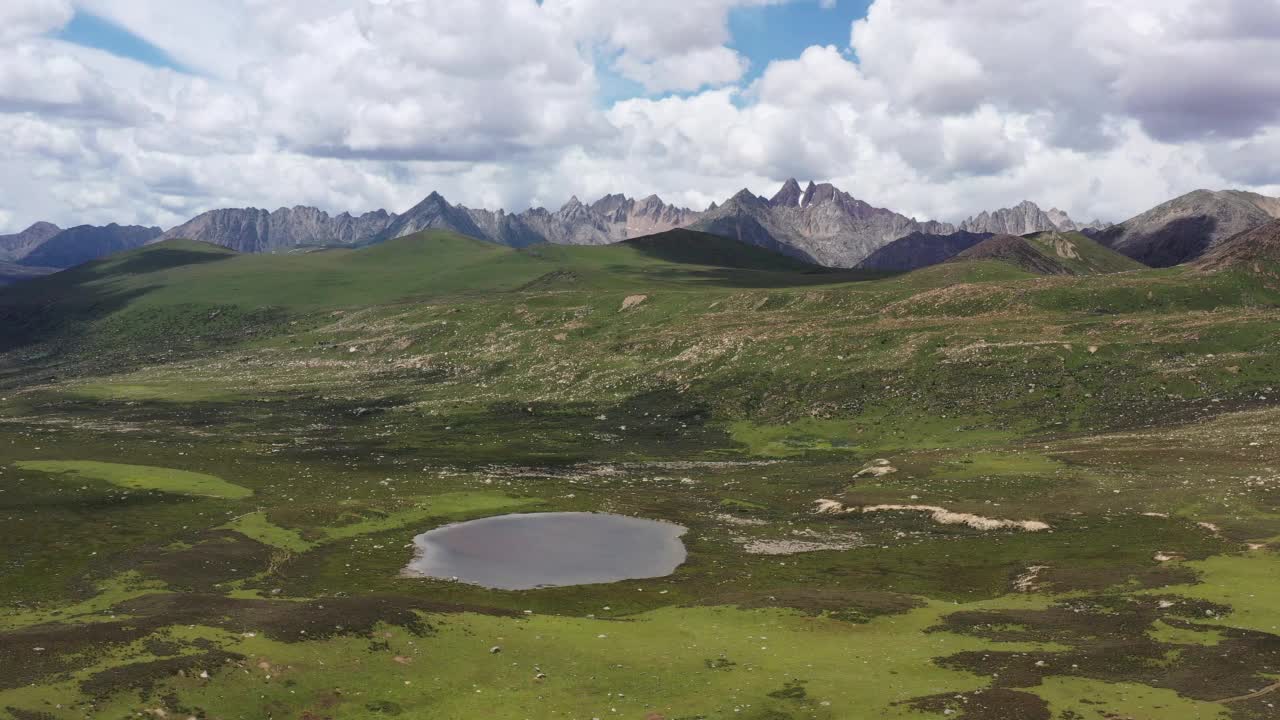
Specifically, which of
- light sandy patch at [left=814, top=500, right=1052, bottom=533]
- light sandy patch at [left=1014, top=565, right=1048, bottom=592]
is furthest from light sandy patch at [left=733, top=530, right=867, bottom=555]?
light sandy patch at [left=1014, top=565, right=1048, bottom=592]

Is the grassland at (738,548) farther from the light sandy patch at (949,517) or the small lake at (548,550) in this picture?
the small lake at (548,550)

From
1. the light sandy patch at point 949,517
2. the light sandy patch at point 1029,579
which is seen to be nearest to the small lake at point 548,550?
the light sandy patch at point 949,517

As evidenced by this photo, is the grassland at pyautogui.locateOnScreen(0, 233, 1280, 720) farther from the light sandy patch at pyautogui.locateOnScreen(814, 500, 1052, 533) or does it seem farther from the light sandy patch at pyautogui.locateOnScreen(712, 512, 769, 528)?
the light sandy patch at pyautogui.locateOnScreen(814, 500, 1052, 533)

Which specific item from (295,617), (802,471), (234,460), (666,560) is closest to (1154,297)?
(802,471)

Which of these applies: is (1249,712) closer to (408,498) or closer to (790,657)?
(790,657)

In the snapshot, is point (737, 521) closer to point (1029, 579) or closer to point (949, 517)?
point (949, 517)

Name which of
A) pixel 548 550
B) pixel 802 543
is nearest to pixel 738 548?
pixel 802 543
